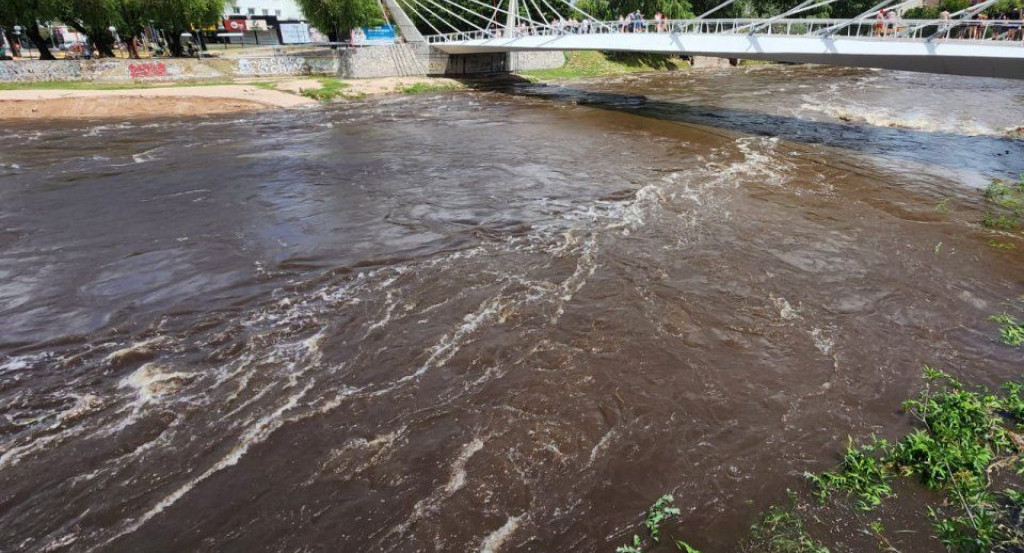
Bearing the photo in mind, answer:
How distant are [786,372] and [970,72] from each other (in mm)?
15723

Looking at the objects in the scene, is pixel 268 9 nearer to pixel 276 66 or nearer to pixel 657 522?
pixel 276 66

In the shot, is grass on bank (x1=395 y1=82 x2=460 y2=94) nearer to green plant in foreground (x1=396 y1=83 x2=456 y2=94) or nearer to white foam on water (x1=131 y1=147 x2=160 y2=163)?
green plant in foreground (x1=396 y1=83 x2=456 y2=94)

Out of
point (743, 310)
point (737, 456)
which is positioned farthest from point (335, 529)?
point (743, 310)

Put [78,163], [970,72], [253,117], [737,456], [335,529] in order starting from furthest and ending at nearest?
1. [253,117]
2. [78,163]
3. [970,72]
4. [737,456]
5. [335,529]

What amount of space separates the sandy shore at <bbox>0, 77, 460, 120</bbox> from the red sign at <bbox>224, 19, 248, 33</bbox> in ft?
122

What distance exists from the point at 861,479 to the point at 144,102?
1347 inches

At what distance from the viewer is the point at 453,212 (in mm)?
12750

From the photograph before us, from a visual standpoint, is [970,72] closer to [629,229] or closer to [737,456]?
[629,229]

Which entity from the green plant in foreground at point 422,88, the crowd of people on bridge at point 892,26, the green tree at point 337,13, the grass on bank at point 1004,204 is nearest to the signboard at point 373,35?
the green tree at point 337,13

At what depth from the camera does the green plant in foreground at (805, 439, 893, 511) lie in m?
4.59

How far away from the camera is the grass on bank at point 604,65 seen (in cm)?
4735

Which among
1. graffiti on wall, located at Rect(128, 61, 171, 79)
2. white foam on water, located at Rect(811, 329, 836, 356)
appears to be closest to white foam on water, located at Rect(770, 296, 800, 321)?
white foam on water, located at Rect(811, 329, 836, 356)

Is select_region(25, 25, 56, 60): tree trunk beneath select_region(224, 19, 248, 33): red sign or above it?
beneath

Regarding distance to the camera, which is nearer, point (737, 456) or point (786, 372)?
point (737, 456)
